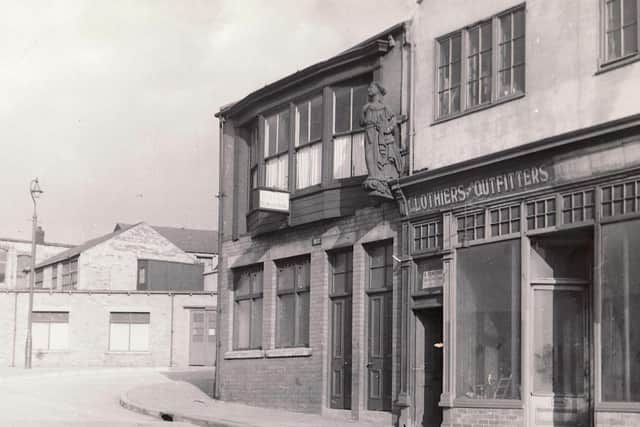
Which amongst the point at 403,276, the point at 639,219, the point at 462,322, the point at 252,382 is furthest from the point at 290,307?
the point at 639,219

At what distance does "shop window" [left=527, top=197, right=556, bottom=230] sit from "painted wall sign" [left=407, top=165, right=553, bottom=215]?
0.27 m

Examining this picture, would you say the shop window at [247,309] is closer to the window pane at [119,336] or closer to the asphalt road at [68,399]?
the asphalt road at [68,399]

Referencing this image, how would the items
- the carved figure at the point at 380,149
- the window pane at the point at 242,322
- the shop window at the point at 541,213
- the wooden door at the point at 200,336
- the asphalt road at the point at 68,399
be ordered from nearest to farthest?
the shop window at the point at 541,213, the carved figure at the point at 380,149, the asphalt road at the point at 68,399, the window pane at the point at 242,322, the wooden door at the point at 200,336

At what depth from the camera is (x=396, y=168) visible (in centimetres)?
1873

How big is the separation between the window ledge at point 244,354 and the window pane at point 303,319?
4.97 ft

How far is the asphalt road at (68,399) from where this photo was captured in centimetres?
1919

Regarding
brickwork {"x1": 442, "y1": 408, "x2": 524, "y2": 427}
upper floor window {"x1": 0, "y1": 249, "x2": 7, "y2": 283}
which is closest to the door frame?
brickwork {"x1": 442, "y1": 408, "x2": 524, "y2": 427}

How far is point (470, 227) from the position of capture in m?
16.9

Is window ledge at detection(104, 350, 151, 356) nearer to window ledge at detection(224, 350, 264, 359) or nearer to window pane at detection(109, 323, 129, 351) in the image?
window pane at detection(109, 323, 129, 351)

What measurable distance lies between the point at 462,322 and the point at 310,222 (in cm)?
547

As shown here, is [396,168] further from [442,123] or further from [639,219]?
[639,219]

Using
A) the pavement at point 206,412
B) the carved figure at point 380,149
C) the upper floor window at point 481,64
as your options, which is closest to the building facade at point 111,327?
the pavement at point 206,412

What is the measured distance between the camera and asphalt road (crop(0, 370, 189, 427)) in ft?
63.0

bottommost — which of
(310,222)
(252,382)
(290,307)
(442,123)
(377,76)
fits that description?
(252,382)
